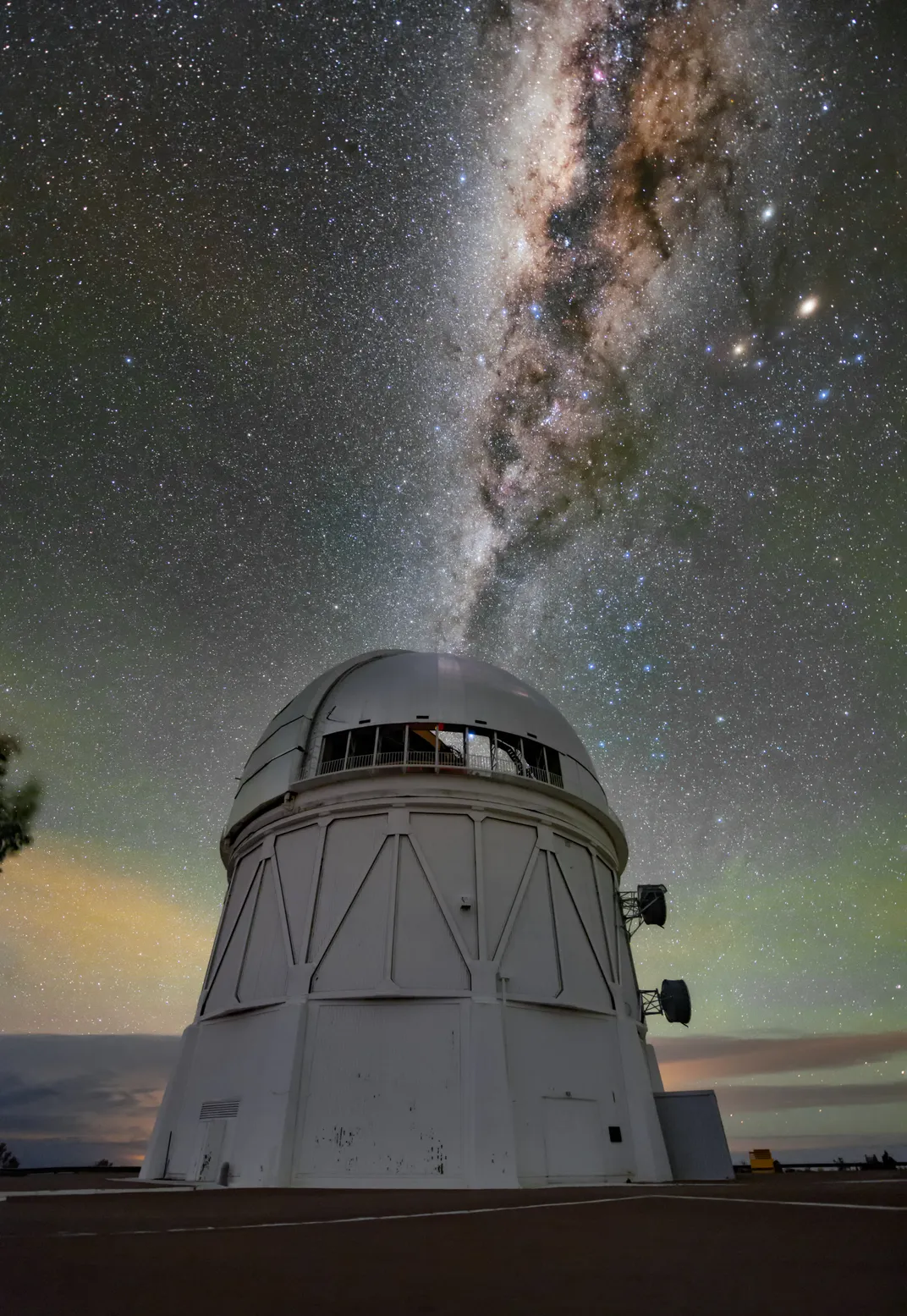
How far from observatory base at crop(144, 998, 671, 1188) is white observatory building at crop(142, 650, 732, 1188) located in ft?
0.13

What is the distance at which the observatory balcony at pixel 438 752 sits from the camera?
1856cm

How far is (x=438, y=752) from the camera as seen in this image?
61.5ft

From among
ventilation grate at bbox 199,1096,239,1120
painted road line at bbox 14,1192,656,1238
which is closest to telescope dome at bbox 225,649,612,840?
ventilation grate at bbox 199,1096,239,1120

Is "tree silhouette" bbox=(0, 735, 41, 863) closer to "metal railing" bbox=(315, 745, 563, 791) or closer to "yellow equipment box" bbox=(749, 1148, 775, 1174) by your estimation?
"metal railing" bbox=(315, 745, 563, 791)

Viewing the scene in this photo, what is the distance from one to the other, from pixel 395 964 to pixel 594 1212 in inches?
368

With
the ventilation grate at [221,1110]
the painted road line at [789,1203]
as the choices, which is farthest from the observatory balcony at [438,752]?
the painted road line at [789,1203]

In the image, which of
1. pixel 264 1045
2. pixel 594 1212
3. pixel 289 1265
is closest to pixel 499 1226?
pixel 594 1212

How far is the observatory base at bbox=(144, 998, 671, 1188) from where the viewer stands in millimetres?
13820

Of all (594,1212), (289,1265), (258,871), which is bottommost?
(289,1265)

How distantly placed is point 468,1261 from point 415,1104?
11903mm

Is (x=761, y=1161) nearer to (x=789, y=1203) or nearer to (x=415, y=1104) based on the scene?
(x=415, y=1104)

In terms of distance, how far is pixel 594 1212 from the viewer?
705 centimetres

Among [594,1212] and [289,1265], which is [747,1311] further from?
[594,1212]

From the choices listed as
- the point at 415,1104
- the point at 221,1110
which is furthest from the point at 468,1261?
the point at 221,1110
